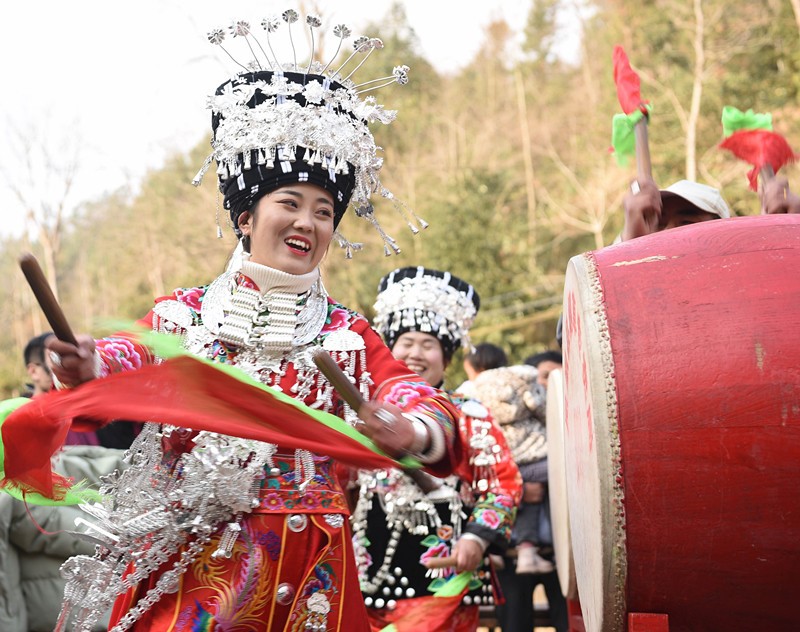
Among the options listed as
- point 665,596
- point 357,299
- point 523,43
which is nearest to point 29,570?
point 665,596

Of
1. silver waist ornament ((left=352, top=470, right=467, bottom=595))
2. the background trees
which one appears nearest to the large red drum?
silver waist ornament ((left=352, top=470, right=467, bottom=595))

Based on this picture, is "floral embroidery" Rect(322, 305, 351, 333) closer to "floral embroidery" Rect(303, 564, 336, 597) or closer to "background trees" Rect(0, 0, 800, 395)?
"floral embroidery" Rect(303, 564, 336, 597)

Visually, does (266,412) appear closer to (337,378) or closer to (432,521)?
(337,378)

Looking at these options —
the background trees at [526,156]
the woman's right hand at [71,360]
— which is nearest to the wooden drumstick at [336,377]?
the woman's right hand at [71,360]

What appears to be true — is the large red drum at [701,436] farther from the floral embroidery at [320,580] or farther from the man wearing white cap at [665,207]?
the man wearing white cap at [665,207]

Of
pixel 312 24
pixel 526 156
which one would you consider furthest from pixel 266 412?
pixel 526 156

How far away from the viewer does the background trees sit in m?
16.6

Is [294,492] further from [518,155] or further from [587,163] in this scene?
[518,155]

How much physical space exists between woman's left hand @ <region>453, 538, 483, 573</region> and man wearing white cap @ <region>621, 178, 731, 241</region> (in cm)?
132

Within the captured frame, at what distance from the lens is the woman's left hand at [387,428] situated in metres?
2.07

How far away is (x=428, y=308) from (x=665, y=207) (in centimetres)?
126

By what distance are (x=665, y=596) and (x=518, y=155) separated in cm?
2384

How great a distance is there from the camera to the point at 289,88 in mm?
2656

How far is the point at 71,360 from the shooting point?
83.9 inches
